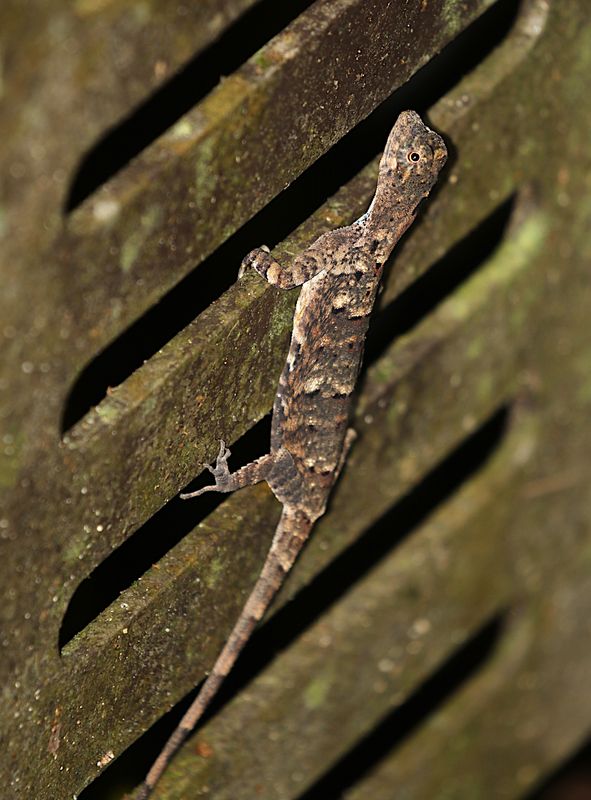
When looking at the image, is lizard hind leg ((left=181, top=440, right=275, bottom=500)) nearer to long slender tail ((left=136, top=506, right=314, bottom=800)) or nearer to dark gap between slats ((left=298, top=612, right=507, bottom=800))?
long slender tail ((left=136, top=506, right=314, bottom=800))

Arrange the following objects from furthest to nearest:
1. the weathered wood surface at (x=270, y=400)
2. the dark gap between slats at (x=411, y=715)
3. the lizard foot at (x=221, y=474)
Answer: the dark gap between slats at (x=411, y=715) → the lizard foot at (x=221, y=474) → the weathered wood surface at (x=270, y=400)

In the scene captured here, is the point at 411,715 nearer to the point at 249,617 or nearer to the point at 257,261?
the point at 249,617

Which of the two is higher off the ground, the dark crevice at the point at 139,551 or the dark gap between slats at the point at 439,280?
the dark crevice at the point at 139,551

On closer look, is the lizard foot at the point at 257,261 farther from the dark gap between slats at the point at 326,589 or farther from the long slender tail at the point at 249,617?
the dark gap between slats at the point at 326,589

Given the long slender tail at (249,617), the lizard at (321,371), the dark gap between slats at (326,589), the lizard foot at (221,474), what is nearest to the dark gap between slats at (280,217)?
the lizard at (321,371)

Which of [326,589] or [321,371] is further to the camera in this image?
[326,589]

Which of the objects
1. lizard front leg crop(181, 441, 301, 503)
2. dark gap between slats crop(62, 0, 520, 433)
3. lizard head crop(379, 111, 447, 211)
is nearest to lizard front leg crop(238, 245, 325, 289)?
dark gap between slats crop(62, 0, 520, 433)

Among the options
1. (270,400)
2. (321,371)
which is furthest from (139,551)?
(321,371)
